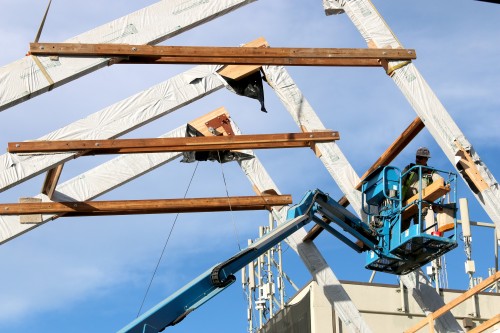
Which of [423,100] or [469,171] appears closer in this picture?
[469,171]

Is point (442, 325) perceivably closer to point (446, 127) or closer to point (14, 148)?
point (446, 127)

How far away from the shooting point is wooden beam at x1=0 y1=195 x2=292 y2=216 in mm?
16078

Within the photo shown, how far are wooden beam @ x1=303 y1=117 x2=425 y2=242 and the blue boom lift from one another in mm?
541

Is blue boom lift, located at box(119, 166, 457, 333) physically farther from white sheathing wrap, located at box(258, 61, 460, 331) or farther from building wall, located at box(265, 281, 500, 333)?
building wall, located at box(265, 281, 500, 333)

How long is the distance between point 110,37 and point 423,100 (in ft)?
14.2

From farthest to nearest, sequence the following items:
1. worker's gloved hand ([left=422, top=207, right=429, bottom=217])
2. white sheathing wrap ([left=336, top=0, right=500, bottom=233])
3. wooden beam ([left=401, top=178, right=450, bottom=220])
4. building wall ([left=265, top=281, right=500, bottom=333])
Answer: building wall ([left=265, top=281, right=500, bottom=333]) < worker's gloved hand ([left=422, top=207, right=429, bottom=217]) < wooden beam ([left=401, top=178, right=450, bottom=220]) < white sheathing wrap ([left=336, top=0, right=500, bottom=233])

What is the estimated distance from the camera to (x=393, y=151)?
15.5m

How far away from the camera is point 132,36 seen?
1348 cm

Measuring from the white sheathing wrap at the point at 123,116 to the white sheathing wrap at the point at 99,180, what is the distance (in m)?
1.21

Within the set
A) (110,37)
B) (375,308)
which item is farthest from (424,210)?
→ (375,308)

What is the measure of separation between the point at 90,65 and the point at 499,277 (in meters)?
5.88

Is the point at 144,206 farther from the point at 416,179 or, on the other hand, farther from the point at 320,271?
the point at 416,179

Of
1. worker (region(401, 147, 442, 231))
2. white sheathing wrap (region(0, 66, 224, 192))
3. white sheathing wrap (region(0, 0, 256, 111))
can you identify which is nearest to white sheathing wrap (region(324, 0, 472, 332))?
worker (region(401, 147, 442, 231))

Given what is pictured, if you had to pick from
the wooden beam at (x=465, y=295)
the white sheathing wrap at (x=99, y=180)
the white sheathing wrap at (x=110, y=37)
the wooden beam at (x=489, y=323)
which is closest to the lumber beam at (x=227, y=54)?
the white sheathing wrap at (x=110, y=37)
